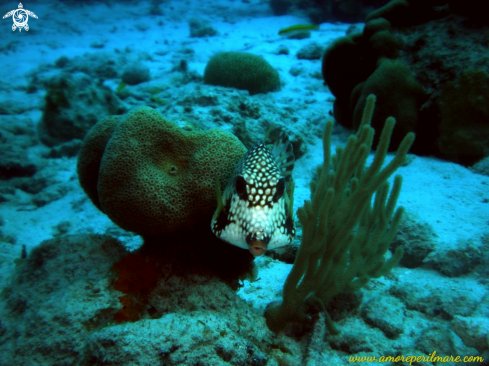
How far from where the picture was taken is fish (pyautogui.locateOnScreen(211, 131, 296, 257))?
2.14m

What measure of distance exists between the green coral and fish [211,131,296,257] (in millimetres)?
244

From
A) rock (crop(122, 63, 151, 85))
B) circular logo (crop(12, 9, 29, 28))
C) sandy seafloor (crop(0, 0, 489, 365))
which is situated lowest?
sandy seafloor (crop(0, 0, 489, 365))

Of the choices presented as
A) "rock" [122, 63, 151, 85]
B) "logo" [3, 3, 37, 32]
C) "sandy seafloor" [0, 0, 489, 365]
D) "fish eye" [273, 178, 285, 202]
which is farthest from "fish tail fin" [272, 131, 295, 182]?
"logo" [3, 3, 37, 32]

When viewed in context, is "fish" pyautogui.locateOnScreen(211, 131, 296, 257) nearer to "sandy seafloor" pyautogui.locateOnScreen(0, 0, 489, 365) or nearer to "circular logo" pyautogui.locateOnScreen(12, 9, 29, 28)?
"sandy seafloor" pyautogui.locateOnScreen(0, 0, 489, 365)

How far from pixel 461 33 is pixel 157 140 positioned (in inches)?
316

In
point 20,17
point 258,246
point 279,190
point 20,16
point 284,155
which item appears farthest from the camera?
point 20,16

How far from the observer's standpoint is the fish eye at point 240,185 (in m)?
2.28

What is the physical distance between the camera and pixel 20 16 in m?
21.7

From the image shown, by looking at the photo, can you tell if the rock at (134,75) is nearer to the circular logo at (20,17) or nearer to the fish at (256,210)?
the fish at (256,210)

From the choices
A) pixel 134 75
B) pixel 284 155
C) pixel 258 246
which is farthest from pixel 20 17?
pixel 258 246

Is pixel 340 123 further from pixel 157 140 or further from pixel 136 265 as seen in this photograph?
pixel 136 265

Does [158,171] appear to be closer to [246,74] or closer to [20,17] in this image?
[246,74]

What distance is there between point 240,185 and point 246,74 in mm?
8280

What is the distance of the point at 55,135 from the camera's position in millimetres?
8523
